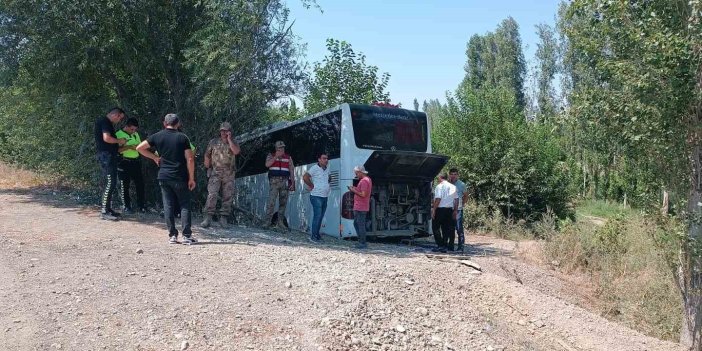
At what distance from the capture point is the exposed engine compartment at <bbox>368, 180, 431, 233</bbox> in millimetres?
12758

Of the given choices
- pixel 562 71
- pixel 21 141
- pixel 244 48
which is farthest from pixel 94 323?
pixel 562 71

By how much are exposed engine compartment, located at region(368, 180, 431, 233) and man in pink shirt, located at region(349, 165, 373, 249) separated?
55.8 inches

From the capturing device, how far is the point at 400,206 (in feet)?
43.0

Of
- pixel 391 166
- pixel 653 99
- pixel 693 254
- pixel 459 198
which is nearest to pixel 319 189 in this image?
pixel 391 166

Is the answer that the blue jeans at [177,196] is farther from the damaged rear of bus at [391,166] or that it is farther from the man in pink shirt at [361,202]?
the damaged rear of bus at [391,166]

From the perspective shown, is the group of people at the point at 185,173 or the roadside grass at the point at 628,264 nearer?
the group of people at the point at 185,173

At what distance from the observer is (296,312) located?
265 inches

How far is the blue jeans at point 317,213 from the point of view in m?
11.6

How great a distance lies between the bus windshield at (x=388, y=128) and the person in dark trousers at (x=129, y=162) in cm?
417

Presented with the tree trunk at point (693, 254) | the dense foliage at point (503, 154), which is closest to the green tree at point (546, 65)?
the dense foliage at point (503, 154)

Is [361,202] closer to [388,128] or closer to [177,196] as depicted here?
[388,128]

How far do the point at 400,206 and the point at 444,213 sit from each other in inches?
53.1

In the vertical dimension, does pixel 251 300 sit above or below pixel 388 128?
below

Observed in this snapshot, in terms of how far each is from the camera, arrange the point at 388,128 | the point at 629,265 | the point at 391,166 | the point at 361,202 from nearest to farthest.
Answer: the point at 361,202 → the point at 629,265 → the point at 391,166 → the point at 388,128
